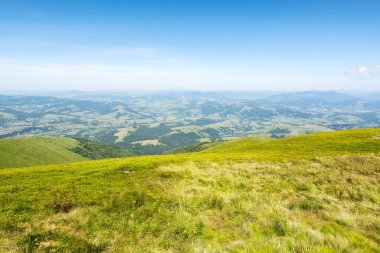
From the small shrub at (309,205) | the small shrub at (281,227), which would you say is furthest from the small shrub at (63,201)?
the small shrub at (309,205)

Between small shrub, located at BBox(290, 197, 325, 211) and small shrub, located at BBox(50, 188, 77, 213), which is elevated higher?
small shrub, located at BBox(50, 188, 77, 213)

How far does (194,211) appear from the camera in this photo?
1572cm

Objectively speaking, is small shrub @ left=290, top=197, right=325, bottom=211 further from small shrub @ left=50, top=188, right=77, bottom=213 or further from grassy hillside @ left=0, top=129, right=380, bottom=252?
small shrub @ left=50, top=188, right=77, bottom=213

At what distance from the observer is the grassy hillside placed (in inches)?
451

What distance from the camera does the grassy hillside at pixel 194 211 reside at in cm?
1146

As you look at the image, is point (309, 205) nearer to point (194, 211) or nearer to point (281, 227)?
point (281, 227)

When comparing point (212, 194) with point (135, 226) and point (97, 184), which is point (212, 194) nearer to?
point (135, 226)

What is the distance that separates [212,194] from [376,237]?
10.1 m

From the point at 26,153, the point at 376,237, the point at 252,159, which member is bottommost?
the point at 26,153

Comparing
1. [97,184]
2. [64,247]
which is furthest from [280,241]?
[97,184]

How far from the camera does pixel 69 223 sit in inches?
531

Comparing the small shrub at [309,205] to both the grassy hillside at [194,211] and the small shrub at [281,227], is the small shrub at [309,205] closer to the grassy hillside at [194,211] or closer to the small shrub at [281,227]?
the grassy hillside at [194,211]

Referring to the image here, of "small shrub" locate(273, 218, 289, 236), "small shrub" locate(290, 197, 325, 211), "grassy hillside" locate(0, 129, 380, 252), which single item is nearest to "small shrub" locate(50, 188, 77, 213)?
"grassy hillside" locate(0, 129, 380, 252)

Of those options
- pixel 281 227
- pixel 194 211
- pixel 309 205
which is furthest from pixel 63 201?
pixel 309 205
